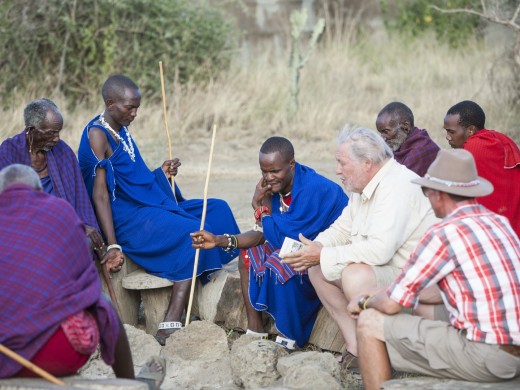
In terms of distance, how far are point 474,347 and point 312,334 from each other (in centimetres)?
191

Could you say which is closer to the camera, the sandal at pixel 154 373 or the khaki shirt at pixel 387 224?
the sandal at pixel 154 373

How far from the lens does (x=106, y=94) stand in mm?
6176

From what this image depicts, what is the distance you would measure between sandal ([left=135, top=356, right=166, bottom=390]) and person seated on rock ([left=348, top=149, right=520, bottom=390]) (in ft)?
3.28

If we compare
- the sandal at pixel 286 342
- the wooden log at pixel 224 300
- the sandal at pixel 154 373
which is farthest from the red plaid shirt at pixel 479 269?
the wooden log at pixel 224 300

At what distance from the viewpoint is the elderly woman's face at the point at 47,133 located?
18.3 ft

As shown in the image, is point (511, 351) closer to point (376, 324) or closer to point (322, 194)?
point (376, 324)

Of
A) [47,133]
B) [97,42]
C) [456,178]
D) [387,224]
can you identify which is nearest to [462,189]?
[456,178]

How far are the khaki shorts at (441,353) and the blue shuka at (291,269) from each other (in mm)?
1465

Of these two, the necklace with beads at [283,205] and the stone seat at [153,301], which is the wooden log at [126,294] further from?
the necklace with beads at [283,205]

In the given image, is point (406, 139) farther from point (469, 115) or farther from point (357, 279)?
point (357, 279)

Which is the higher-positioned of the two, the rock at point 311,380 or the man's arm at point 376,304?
the man's arm at point 376,304

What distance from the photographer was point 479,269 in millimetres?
3916

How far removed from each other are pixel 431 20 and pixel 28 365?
12905mm

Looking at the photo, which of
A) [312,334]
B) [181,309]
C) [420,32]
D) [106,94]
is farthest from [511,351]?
[420,32]
